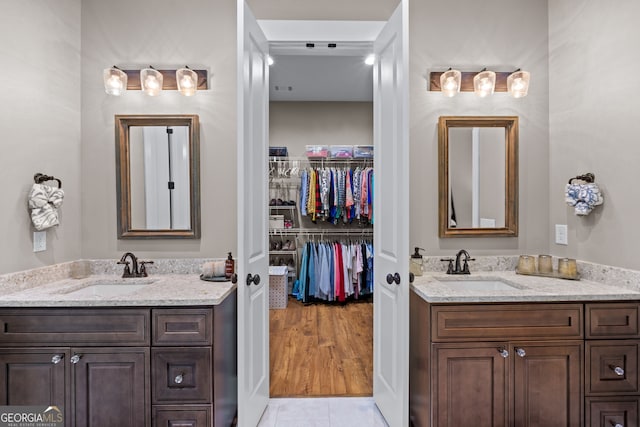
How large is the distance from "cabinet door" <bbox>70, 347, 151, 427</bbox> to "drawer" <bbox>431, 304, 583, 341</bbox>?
1.47m

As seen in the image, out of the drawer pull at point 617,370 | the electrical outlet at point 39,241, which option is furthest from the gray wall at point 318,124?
the drawer pull at point 617,370

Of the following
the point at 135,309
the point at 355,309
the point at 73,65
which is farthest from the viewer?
the point at 355,309

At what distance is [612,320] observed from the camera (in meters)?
1.73

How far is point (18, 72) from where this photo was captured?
1.85 metres

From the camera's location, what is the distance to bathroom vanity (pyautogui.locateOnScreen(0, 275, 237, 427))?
166cm

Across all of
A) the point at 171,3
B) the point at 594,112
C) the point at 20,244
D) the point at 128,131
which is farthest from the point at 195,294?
the point at 594,112

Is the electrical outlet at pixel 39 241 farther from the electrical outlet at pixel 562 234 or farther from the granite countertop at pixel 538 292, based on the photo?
the electrical outlet at pixel 562 234

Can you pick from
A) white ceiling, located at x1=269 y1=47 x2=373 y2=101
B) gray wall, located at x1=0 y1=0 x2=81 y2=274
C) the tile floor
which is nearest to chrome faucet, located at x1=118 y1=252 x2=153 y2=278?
gray wall, located at x1=0 y1=0 x2=81 y2=274

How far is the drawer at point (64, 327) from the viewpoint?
5.45 feet

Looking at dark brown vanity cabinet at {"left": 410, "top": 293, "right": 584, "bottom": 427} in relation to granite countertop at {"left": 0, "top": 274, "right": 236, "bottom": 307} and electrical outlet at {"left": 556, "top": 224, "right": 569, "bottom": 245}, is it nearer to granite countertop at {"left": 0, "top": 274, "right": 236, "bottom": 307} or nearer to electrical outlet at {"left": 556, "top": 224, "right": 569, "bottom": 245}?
electrical outlet at {"left": 556, "top": 224, "right": 569, "bottom": 245}

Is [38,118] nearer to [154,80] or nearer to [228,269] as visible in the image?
[154,80]

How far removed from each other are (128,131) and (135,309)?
1244 millimetres

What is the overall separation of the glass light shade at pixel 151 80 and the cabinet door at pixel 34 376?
1.57 metres

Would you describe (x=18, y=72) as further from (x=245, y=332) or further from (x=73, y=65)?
→ (x=245, y=332)
